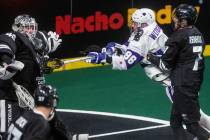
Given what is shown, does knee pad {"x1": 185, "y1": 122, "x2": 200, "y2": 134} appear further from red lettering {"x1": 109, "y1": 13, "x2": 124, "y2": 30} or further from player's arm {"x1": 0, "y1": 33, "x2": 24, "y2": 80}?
red lettering {"x1": 109, "y1": 13, "x2": 124, "y2": 30}

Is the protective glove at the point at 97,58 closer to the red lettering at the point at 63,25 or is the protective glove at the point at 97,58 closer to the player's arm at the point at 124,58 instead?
the player's arm at the point at 124,58

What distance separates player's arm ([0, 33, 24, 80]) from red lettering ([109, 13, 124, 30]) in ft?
17.9

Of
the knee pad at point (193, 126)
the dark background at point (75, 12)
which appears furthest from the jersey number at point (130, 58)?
the dark background at point (75, 12)

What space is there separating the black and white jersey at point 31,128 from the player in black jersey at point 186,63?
8.02ft

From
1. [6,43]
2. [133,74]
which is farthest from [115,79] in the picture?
[6,43]

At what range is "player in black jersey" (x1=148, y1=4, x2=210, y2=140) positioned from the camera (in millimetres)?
7465

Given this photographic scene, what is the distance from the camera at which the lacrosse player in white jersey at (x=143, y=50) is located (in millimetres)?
8000

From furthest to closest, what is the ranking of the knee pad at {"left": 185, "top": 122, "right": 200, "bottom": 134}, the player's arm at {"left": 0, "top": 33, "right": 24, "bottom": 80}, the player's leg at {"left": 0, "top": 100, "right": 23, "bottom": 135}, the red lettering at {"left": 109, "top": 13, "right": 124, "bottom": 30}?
the red lettering at {"left": 109, "top": 13, "right": 124, "bottom": 30} → the knee pad at {"left": 185, "top": 122, "right": 200, "bottom": 134} → the player's leg at {"left": 0, "top": 100, "right": 23, "bottom": 135} → the player's arm at {"left": 0, "top": 33, "right": 24, "bottom": 80}

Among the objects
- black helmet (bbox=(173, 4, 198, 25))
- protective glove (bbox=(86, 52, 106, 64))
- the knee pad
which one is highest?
black helmet (bbox=(173, 4, 198, 25))

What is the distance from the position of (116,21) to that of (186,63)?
4772mm

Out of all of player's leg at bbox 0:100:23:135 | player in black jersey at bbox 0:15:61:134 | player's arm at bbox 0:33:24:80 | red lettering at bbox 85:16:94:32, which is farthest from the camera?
red lettering at bbox 85:16:94:32

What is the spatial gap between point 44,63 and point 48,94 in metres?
1.77

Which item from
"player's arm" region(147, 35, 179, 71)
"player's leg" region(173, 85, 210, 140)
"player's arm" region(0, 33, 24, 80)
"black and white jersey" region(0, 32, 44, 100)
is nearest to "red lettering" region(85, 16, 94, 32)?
"player's arm" region(147, 35, 179, 71)

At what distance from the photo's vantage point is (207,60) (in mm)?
12680
